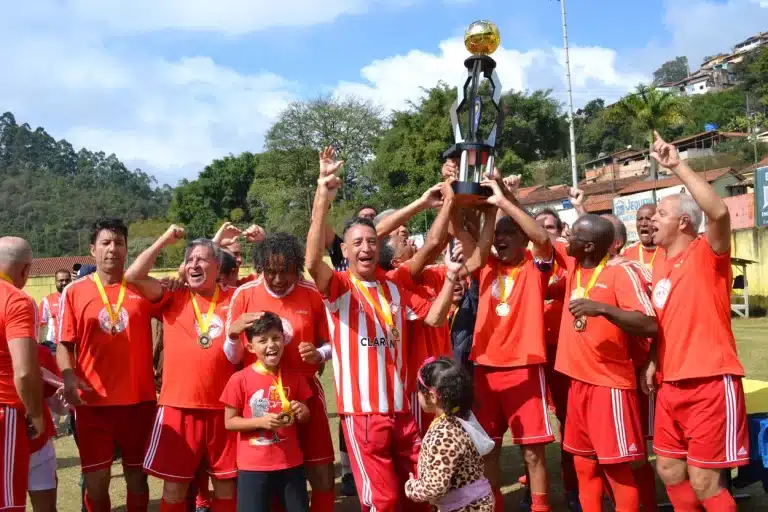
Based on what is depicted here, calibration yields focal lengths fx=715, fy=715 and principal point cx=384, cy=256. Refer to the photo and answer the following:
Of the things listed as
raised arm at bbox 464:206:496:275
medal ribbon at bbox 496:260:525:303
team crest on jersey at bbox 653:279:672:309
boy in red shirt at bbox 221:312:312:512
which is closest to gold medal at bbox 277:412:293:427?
boy in red shirt at bbox 221:312:312:512

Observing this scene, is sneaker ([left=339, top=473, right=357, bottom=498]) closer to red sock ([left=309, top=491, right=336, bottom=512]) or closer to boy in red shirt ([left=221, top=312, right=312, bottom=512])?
red sock ([left=309, top=491, right=336, bottom=512])

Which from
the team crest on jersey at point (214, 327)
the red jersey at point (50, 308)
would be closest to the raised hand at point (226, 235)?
the team crest on jersey at point (214, 327)

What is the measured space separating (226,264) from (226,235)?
0.90 ft

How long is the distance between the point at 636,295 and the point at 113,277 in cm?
373

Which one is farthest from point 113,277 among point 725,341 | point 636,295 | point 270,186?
point 270,186

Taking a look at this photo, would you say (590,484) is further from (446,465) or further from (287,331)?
(287,331)

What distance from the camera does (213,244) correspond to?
5.34 meters

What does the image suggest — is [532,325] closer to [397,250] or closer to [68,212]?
[397,250]

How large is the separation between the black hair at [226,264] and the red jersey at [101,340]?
2.56ft

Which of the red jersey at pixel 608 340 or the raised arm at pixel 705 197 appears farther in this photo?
the red jersey at pixel 608 340

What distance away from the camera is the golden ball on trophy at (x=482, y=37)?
5379 mm

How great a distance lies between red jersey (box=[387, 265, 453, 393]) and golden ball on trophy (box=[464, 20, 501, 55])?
172 cm

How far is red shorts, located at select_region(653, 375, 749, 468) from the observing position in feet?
14.1

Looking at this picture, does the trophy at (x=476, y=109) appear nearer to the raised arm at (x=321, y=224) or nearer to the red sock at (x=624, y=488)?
the raised arm at (x=321, y=224)
